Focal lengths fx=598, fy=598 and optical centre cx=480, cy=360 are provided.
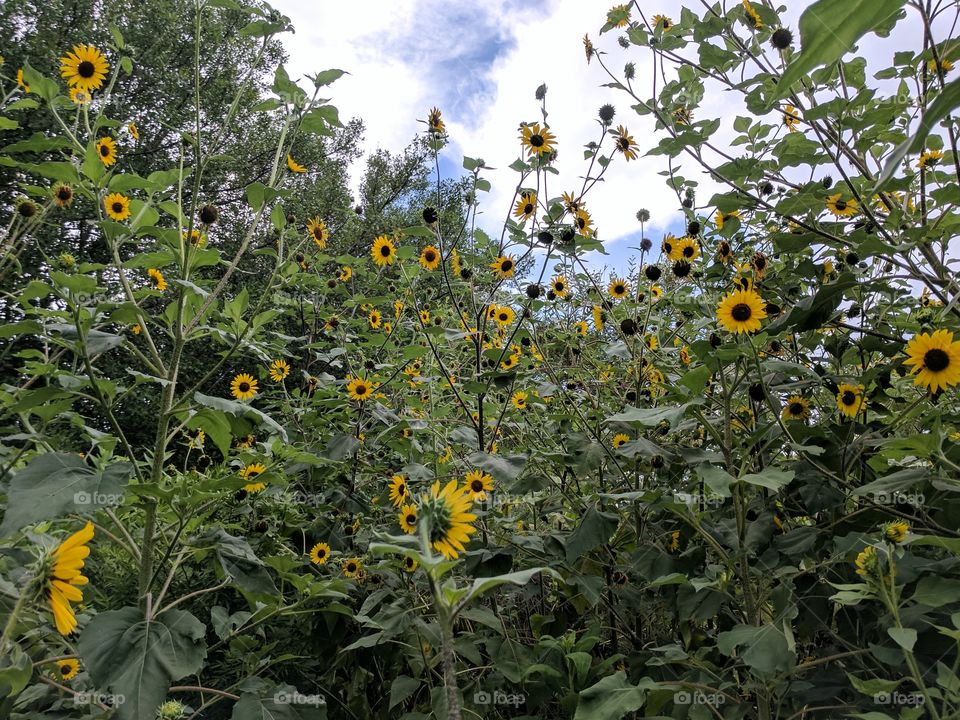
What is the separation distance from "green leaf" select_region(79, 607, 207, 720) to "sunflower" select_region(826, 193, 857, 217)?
6.70ft

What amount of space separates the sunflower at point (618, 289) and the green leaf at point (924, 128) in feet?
7.73

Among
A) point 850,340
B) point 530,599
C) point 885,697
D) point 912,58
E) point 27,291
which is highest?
point 912,58

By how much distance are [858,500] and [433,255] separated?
1.82m

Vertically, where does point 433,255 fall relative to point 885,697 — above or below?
above

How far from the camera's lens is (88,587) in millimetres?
1717

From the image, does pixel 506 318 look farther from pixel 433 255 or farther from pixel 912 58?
pixel 912 58

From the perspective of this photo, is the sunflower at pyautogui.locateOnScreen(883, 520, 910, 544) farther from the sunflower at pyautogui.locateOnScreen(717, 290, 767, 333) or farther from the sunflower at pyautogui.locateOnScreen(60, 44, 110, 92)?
the sunflower at pyautogui.locateOnScreen(60, 44, 110, 92)

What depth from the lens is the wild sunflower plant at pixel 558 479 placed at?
116 centimetres

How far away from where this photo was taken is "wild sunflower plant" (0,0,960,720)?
116cm

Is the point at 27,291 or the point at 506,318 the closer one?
the point at 27,291

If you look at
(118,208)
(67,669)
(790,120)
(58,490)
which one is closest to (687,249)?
(790,120)

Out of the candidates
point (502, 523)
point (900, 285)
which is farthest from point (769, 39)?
point (502, 523)

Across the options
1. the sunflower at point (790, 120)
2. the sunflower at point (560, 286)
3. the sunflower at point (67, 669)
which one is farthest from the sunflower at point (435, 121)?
the sunflower at point (67, 669)

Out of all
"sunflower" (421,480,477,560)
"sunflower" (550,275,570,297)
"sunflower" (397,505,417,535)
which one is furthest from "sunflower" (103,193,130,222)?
"sunflower" (550,275,570,297)
